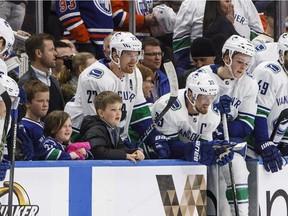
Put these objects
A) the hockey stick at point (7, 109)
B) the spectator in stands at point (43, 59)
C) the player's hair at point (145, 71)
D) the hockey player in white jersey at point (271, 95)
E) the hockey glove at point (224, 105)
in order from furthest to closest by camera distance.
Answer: the player's hair at point (145, 71), the hockey player in white jersey at point (271, 95), the spectator in stands at point (43, 59), the hockey glove at point (224, 105), the hockey stick at point (7, 109)

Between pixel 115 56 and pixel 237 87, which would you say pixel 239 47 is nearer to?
pixel 237 87

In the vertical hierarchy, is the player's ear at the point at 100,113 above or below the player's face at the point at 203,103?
above

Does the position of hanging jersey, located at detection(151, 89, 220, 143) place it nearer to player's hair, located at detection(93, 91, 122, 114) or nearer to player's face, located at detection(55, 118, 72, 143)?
player's hair, located at detection(93, 91, 122, 114)

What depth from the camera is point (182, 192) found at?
24.0 feet

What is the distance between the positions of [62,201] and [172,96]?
1.41 m

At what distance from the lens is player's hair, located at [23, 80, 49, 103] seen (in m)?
7.02

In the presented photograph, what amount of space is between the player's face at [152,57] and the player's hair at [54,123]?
202cm

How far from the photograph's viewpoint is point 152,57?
29.1 feet

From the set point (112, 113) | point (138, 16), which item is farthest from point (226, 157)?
point (138, 16)

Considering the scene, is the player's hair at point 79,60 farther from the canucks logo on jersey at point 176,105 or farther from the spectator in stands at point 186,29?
the spectator in stands at point 186,29

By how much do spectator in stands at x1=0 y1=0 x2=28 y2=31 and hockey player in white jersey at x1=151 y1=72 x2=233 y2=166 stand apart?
164 centimetres

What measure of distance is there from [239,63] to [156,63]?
1082 mm

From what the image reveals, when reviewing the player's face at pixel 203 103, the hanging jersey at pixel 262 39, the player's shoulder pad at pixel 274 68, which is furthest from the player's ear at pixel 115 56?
the hanging jersey at pixel 262 39

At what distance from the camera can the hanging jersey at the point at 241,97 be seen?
8031 millimetres
